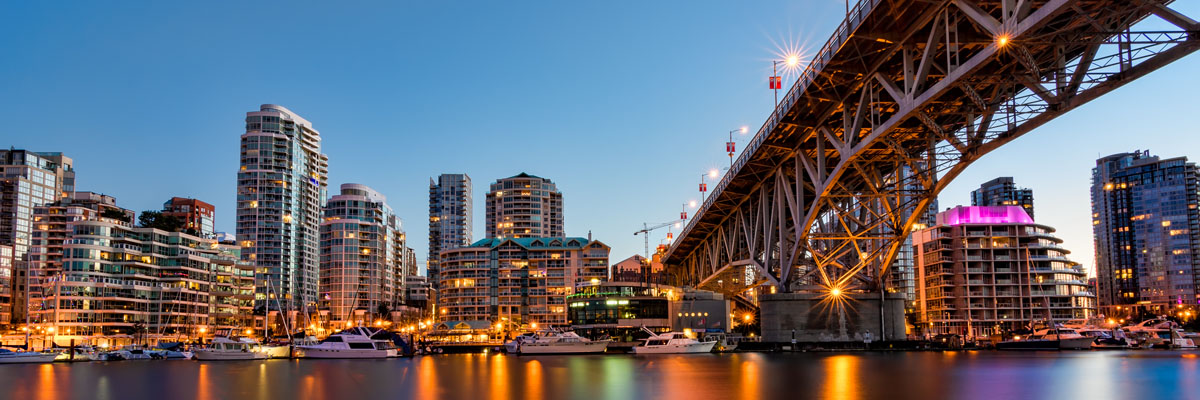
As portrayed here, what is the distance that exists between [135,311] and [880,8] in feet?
348

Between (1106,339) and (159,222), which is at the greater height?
(159,222)

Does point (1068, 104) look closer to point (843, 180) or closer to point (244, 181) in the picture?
point (843, 180)

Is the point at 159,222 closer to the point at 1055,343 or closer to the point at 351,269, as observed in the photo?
the point at 351,269

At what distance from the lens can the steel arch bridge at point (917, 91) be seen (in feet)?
108

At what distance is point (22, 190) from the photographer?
17712 centimetres

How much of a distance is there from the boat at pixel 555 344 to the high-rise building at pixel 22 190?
120 meters

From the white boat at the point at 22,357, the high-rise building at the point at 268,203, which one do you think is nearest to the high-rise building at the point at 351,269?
the high-rise building at the point at 268,203

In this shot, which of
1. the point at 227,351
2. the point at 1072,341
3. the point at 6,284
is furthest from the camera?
the point at 6,284

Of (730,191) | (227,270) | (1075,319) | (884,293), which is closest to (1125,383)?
(884,293)

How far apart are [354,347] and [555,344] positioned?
1740 cm

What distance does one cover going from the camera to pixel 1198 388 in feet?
118

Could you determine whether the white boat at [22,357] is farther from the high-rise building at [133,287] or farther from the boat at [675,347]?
the boat at [675,347]

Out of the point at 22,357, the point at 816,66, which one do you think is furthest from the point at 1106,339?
the point at 22,357

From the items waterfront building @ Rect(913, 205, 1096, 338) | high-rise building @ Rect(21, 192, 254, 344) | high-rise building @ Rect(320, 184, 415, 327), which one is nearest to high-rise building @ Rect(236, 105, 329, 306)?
Answer: high-rise building @ Rect(320, 184, 415, 327)
